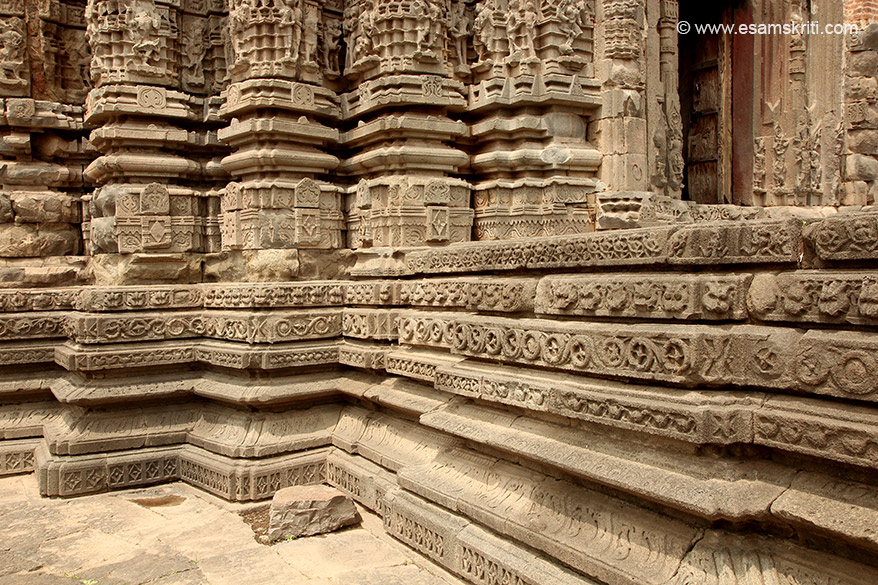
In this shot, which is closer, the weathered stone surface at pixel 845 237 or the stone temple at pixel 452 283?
the weathered stone surface at pixel 845 237

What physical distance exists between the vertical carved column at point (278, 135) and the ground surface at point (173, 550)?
7.59 ft

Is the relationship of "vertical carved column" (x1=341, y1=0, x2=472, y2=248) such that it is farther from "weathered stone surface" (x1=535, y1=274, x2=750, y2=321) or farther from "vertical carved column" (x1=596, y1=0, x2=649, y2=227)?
"weathered stone surface" (x1=535, y1=274, x2=750, y2=321)

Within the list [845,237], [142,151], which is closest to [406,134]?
[142,151]

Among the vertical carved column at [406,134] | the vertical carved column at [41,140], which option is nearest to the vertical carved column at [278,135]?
the vertical carved column at [406,134]

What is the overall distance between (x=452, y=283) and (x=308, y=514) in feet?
5.75

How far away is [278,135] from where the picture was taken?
6.01m

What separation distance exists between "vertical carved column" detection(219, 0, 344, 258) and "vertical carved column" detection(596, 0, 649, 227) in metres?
2.52

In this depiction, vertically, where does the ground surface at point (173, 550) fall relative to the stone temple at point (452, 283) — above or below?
below

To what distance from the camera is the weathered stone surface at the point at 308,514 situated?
4418 mm

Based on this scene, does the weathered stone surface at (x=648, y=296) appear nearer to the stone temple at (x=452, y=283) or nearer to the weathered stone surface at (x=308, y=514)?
the stone temple at (x=452, y=283)

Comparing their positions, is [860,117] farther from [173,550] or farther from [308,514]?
[173,550]

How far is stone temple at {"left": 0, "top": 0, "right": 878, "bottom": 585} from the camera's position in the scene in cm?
273

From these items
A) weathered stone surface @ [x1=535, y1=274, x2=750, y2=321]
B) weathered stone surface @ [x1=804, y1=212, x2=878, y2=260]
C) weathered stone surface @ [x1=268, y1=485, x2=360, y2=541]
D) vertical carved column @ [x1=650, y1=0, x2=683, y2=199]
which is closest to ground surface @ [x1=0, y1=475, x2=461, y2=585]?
weathered stone surface @ [x1=268, y1=485, x2=360, y2=541]

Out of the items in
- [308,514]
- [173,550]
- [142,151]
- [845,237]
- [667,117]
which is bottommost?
[173,550]
